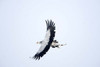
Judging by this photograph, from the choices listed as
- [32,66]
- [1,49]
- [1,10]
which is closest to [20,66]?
[32,66]

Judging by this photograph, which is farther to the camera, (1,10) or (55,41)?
(1,10)

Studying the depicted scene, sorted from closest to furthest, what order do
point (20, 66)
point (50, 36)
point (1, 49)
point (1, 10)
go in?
point (50, 36)
point (20, 66)
point (1, 49)
point (1, 10)

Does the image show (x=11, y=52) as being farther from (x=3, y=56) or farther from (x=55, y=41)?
(x=55, y=41)

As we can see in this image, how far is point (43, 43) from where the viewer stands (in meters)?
25.5

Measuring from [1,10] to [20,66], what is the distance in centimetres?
11332


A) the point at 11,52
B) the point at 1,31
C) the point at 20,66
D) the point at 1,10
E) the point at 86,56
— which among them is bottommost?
the point at 20,66

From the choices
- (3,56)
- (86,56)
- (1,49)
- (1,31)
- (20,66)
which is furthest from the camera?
(1,31)

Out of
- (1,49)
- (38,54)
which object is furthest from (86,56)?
(38,54)

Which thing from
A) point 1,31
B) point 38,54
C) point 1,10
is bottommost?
point 38,54

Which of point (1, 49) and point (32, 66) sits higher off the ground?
point (1, 49)

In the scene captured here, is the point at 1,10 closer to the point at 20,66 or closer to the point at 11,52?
the point at 11,52

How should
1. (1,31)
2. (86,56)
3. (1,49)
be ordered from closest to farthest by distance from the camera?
(86,56), (1,49), (1,31)

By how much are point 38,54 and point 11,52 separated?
160 feet

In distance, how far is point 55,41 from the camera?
83.6 feet
